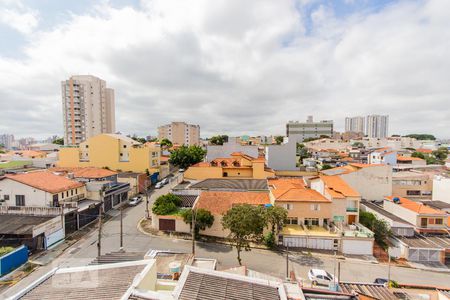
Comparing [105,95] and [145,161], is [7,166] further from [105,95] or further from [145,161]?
[105,95]

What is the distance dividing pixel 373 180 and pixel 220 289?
116 feet

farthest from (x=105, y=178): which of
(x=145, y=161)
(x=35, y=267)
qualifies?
(x=35, y=267)

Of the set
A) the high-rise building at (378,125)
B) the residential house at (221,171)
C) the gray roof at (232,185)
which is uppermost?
the high-rise building at (378,125)

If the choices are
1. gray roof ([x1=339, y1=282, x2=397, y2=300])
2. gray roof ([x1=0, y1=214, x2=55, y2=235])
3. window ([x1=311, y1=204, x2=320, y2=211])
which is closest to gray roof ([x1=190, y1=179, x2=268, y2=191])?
window ([x1=311, y1=204, x2=320, y2=211])

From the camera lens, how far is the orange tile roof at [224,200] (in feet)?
84.7

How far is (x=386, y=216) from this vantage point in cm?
2734

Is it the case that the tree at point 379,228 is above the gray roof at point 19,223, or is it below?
below

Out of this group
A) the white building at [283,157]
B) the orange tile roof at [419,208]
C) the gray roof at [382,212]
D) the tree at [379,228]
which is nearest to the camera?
the tree at [379,228]

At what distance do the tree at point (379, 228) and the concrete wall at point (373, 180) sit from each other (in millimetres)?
9027

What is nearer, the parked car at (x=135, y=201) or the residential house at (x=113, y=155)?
the parked car at (x=135, y=201)

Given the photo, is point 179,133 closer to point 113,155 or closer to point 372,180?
point 113,155

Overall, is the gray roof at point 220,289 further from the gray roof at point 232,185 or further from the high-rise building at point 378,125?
the high-rise building at point 378,125

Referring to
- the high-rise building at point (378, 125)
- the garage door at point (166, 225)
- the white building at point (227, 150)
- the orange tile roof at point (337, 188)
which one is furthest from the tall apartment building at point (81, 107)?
the high-rise building at point (378, 125)

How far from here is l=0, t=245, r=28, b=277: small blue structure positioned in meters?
17.6
